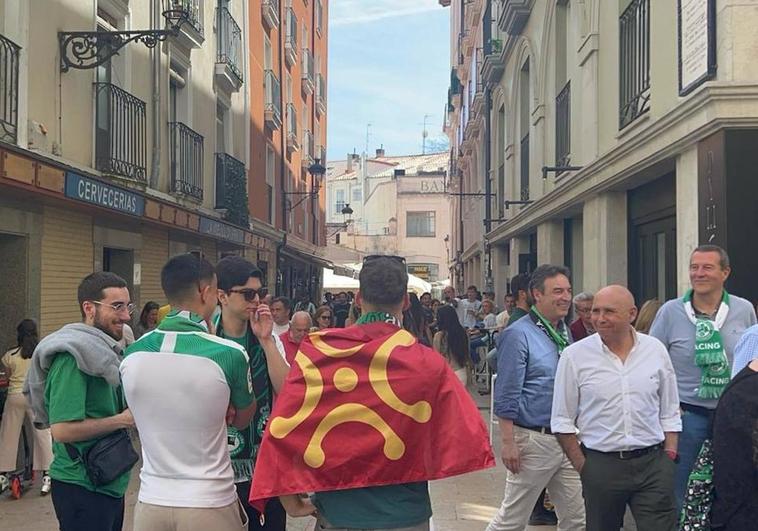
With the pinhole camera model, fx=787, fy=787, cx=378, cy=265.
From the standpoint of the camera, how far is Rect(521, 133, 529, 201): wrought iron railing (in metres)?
16.2

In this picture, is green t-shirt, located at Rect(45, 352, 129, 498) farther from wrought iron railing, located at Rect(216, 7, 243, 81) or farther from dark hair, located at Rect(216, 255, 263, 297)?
wrought iron railing, located at Rect(216, 7, 243, 81)

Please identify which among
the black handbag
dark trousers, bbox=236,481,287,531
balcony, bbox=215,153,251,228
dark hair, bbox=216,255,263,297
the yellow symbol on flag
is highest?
balcony, bbox=215,153,251,228

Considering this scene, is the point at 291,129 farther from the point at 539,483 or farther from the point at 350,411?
the point at 350,411

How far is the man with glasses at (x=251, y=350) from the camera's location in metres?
3.82

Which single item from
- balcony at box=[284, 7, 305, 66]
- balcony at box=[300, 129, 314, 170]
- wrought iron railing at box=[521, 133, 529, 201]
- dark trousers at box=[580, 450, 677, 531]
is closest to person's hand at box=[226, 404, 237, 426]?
dark trousers at box=[580, 450, 677, 531]

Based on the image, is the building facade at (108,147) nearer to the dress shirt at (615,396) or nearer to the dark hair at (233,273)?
the dark hair at (233,273)

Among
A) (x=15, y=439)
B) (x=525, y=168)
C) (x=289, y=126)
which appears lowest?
(x=15, y=439)

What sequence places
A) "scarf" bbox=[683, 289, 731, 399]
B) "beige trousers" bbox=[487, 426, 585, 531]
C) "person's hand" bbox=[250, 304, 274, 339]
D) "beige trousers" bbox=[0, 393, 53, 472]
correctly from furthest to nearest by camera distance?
"beige trousers" bbox=[0, 393, 53, 472] < "beige trousers" bbox=[487, 426, 585, 531] < "scarf" bbox=[683, 289, 731, 399] < "person's hand" bbox=[250, 304, 274, 339]

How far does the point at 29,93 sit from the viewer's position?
9008 mm

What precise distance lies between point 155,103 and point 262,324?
10.2 metres

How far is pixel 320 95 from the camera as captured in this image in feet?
121

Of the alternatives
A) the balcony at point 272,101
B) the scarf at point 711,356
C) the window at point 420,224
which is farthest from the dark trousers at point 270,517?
the window at point 420,224

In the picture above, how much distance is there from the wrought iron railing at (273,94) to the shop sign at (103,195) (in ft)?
40.7

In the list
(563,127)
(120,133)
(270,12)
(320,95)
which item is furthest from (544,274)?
(320,95)
